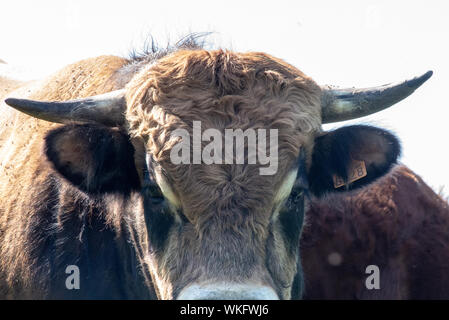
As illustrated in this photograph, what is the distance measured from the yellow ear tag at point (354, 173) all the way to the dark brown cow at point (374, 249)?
1192 mm

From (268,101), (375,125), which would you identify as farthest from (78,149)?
(375,125)

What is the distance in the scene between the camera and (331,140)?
204 inches

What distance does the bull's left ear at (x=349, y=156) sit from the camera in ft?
17.0

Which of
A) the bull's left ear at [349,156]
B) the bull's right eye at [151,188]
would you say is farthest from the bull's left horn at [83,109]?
the bull's left ear at [349,156]

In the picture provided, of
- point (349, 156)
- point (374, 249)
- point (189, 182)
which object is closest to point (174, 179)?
point (189, 182)

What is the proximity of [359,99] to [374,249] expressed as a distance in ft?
7.04

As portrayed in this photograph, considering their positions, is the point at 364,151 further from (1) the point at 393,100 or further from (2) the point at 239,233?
(2) the point at 239,233

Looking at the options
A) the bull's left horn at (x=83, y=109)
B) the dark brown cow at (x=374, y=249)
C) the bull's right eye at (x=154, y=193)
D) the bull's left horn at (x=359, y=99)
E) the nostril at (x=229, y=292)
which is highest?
the bull's left horn at (x=83, y=109)

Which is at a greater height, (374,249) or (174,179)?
(174,179)

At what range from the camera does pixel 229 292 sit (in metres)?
3.70

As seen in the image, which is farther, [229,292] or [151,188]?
[151,188]

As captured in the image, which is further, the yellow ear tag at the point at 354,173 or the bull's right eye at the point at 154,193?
the yellow ear tag at the point at 354,173

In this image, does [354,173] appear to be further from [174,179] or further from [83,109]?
[83,109]

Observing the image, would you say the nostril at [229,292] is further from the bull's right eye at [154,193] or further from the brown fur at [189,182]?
the bull's right eye at [154,193]
